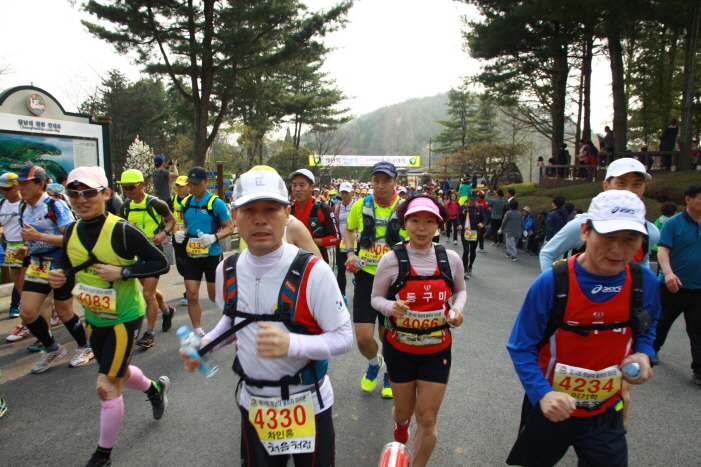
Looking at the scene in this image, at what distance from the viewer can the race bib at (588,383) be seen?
6.60 feet

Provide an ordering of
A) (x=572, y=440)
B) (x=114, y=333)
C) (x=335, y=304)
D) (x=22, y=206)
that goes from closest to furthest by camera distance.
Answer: (x=335, y=304) → (x=572, y=440) → (x=114, y=333) → (x=22, y=206)

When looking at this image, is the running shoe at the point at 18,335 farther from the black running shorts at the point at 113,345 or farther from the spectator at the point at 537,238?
the spectator at the point at 537,238

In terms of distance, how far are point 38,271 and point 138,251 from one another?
2171 millimetres

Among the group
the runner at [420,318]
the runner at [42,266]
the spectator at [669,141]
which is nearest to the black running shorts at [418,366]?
the runner at [420,318]

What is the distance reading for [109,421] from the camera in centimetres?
286

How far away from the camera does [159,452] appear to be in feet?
10.5

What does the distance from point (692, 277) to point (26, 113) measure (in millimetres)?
15366

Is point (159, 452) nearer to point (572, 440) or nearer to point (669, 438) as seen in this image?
point (572, 440)

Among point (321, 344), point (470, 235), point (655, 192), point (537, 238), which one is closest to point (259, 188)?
point (321, 344)

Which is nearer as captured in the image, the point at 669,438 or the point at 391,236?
the point at 669,438

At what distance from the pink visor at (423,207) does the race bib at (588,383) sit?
119 cm

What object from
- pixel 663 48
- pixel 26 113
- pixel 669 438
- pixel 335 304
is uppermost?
pixel 663 48

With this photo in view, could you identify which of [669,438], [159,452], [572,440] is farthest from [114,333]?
[669,438]

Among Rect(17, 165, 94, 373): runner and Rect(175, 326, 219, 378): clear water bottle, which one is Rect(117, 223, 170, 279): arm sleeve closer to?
Rect(175, 326, 219, 378): clear water bottle
